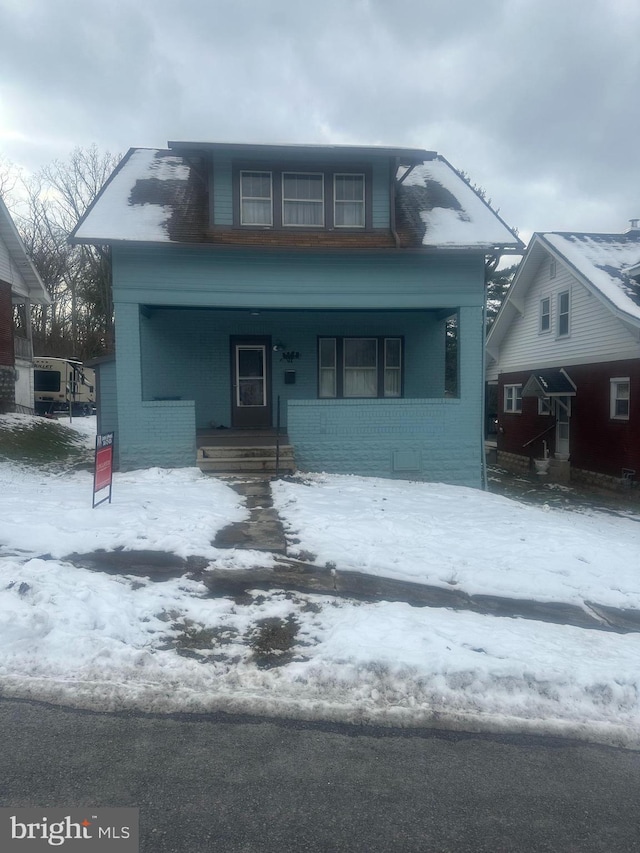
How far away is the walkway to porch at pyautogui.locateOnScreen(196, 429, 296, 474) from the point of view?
12047 mm

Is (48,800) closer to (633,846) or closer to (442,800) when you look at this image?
(442,800)

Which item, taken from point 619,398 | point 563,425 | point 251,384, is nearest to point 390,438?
point 251,384

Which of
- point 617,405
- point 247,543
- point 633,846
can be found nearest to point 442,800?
point 633,846

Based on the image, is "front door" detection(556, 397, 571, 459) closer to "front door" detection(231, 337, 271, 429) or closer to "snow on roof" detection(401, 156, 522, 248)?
"snow on roof" detection(401, 156, 522, 248)

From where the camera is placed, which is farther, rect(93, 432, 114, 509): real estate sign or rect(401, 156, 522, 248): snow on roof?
rect(401, 156, 522, 248): snow on roof

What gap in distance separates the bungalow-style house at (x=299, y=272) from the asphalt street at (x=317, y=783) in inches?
340

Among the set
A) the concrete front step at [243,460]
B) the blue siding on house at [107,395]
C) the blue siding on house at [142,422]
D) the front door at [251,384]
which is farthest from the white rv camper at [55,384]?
the concrete front step at [243,460]

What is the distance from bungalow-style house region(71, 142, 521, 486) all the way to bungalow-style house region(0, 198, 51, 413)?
8987 mm

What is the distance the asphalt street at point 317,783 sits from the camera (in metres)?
2.87

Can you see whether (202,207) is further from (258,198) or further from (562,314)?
(562,314)

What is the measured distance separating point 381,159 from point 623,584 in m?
9.82

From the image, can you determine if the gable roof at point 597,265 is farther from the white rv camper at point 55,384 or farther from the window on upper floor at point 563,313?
the white rv camper at point 55,384

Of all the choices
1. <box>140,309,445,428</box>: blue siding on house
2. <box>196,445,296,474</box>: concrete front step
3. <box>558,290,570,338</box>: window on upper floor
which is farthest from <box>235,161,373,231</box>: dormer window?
<box>558,290,570,338</box>: window on upper floor

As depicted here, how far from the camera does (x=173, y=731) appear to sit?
11.9 feet
